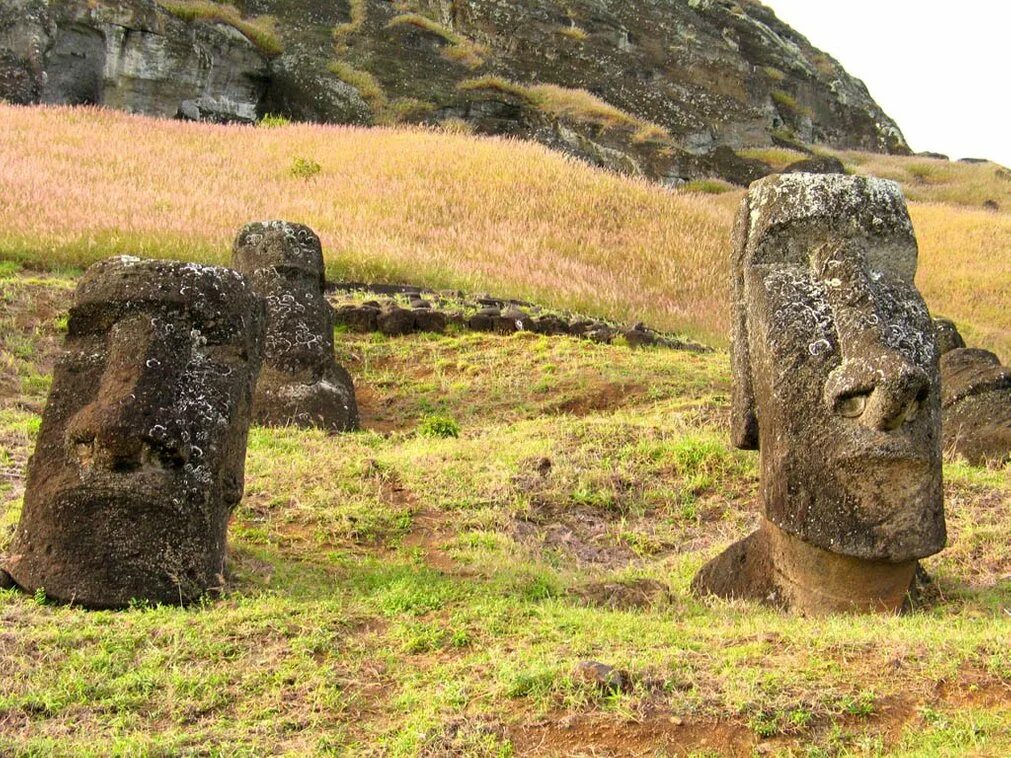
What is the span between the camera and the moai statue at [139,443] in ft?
20.3

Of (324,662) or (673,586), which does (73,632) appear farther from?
(673,586)

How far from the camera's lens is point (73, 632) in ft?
18.6

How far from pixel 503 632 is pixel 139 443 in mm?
2018

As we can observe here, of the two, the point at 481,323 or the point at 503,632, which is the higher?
the point at 481,323

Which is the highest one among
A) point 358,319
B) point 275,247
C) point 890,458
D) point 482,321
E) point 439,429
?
point 275,247

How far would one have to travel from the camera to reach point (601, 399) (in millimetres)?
13297

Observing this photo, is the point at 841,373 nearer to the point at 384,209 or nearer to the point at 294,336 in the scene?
the point at 294,336

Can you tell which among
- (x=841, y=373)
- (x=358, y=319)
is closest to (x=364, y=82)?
(x=358, y=319)

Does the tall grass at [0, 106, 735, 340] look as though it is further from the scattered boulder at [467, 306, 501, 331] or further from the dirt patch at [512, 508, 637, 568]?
the dirt patch at [512, 508, 637, 568]

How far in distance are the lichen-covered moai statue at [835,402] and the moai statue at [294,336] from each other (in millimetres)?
5442

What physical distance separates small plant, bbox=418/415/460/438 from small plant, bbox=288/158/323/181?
13.9 meters

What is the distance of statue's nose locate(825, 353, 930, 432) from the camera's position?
6.16m

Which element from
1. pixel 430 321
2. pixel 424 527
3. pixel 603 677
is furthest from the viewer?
pixel 430 321

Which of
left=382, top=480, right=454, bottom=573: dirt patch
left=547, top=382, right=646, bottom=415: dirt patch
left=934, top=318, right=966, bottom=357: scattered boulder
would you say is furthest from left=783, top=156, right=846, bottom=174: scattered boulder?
left=382, top=480, right=454, bottom=573: dirt patch
